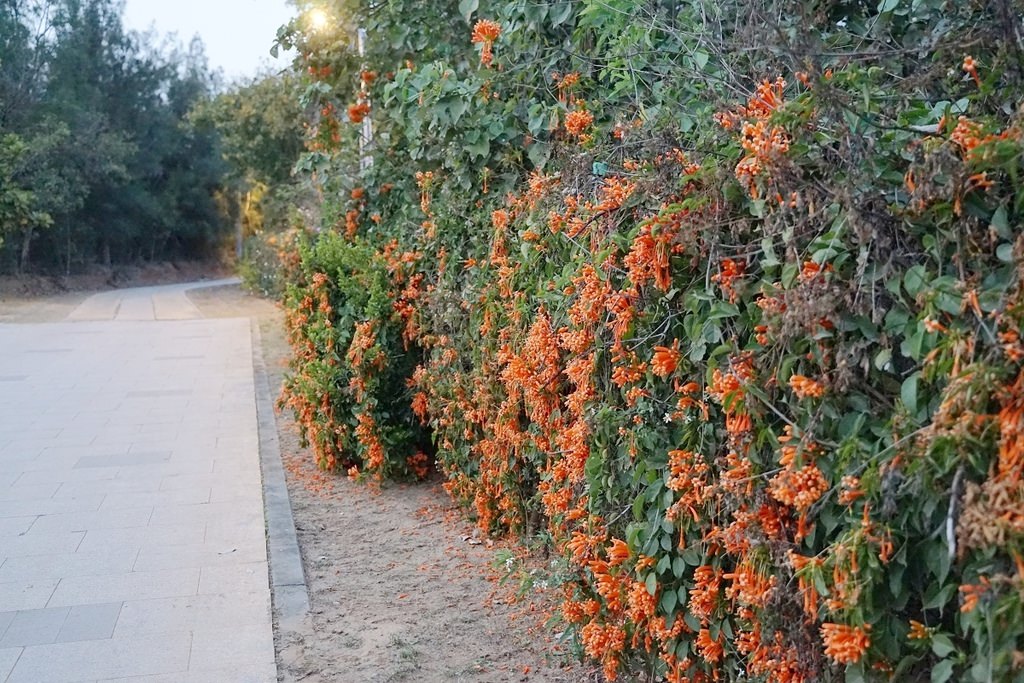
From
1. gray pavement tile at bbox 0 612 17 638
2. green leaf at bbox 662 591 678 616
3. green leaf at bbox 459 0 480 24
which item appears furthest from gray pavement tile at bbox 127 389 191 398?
green leaf at bbox 662 591 678 616

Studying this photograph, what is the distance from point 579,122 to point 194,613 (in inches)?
118

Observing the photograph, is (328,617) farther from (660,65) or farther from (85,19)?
(85,19)

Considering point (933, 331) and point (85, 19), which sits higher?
point (85, 19)

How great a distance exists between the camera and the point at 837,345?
7.54 feet

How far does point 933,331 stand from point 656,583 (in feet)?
4.42

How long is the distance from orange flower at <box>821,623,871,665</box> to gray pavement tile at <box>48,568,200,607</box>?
147 inches

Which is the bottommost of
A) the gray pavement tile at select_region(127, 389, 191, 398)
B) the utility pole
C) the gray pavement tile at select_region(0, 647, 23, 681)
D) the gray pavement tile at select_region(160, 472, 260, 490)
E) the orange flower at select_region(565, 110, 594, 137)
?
the gray pavement tile at select_region(127, 389, 191, 398)

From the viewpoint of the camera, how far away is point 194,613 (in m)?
4.73

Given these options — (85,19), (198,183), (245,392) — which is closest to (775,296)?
(245,392)

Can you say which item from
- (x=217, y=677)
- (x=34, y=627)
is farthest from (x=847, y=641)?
(x=34, y=627)

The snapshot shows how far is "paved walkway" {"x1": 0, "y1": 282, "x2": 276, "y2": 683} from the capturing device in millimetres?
4312

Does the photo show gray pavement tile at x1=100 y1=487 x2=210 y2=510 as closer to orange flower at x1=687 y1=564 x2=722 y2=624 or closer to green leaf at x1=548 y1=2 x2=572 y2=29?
green leaf at x1=548 y1=2 x2=572 y2=29

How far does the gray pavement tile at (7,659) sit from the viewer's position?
4.12m

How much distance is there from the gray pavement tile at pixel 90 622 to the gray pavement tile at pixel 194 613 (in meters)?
0.04
